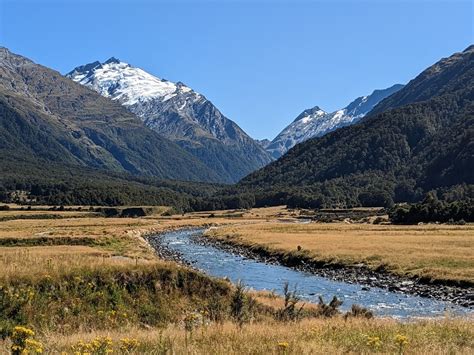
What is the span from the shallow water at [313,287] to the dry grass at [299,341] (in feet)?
27.0

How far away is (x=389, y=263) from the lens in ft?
174

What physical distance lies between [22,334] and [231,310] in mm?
13858

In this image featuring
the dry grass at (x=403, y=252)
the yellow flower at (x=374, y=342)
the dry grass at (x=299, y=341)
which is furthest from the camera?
the dry grass at (x=403, y=252)

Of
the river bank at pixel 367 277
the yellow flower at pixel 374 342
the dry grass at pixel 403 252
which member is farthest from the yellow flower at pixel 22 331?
the dry grass at pixel 403 252

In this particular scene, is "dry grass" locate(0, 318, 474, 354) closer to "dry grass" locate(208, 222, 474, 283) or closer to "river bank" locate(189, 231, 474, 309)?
"river bank" locate(189, 231, 474, 309)

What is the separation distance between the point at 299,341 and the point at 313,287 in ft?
111

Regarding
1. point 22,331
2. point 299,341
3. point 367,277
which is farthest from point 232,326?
point 367,277

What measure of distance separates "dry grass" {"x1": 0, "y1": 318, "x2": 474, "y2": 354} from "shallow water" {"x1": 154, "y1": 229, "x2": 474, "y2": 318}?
27.0 feet

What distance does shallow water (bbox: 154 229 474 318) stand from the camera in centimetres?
3356

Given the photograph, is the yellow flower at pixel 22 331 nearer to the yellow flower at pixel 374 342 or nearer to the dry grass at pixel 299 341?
the dry grass at pixel 299 341

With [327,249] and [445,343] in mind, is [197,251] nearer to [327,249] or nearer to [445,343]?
[327,249]

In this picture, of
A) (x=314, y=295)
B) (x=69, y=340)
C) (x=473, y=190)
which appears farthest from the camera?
(x=473, y=190)

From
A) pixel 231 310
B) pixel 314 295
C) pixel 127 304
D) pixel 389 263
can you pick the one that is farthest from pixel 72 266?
pixel 389 263

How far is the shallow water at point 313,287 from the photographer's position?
33562mm
